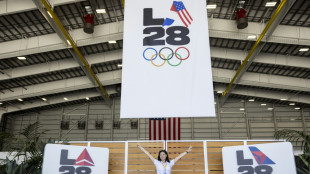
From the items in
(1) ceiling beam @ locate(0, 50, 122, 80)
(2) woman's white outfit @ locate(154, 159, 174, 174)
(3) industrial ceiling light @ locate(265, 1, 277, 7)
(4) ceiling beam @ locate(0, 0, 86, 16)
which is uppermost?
(3) industrial ceiling light @ locate(265, 1, 277, 7)

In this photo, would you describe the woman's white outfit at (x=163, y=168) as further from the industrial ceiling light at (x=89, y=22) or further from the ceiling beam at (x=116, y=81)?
the ceiling beam at (x=116, y=81)

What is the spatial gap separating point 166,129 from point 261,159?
151 inches

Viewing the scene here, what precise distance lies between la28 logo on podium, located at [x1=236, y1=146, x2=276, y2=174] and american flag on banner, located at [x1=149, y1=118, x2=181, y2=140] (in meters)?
3.42

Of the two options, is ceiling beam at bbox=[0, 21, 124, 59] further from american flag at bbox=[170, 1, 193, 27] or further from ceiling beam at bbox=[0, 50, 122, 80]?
american flag at bbox=[170, 1, 193, 27]

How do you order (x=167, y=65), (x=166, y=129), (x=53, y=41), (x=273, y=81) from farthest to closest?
1. (x=273, y=81)
2. (x=53, y=41)
3. (x=166, y=129)
4. (x=167, y=65)

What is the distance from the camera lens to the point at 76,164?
4.32 metres

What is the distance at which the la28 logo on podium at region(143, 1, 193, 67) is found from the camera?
4641mm

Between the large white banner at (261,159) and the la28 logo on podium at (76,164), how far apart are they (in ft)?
7.57

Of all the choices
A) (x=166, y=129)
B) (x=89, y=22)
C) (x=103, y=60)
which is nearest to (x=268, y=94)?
(x=103, y=60)

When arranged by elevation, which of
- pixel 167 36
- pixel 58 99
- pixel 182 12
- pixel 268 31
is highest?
pixel 268 31

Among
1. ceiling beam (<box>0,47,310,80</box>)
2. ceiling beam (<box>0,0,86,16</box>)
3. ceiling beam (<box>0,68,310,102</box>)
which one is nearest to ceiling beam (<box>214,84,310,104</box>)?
ceiling beam (<box>0,68,310,102</box>)

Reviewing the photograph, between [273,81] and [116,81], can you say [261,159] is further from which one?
[116,81]

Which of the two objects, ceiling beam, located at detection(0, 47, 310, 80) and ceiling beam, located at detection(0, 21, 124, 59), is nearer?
ceiling beam, located at detection(0, 21, 124, 59)

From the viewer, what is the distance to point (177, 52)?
15.3ft
